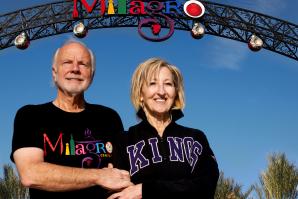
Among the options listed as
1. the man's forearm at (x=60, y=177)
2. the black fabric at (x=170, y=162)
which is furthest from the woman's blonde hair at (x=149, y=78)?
the man's forearm at (x=60, y=177)

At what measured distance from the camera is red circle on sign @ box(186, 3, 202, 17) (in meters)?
18.5

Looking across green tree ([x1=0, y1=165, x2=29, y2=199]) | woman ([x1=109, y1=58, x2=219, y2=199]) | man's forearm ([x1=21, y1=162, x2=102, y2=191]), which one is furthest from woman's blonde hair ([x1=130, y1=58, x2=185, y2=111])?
green tree ([x1=0, y1=165, x2=29, y2=199])

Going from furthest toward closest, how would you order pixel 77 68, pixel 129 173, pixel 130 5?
pixel 130 5 < pixel 77 68 < pixel 129 173

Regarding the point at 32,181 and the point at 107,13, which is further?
the point at 107,13

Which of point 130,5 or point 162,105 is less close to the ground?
point 130,5

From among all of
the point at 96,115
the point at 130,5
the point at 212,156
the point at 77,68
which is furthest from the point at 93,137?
the point at 130,5

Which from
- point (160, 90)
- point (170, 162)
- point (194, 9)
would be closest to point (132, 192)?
point (170, 162)

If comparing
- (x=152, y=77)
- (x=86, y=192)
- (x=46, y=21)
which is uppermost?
(x=46, y=21)

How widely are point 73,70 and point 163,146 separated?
849mm

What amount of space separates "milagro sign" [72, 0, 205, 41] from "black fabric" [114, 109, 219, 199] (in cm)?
1480

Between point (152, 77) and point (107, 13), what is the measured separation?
15.7m

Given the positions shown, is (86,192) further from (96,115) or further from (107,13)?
(107,13)

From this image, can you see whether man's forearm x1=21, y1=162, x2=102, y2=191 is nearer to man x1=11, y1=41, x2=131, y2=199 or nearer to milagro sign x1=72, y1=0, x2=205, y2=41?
man x1=11, y1=41, x2=131, y2=199

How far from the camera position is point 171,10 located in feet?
61.5
